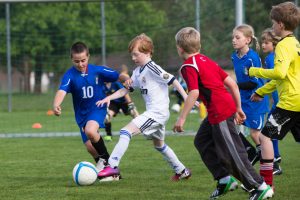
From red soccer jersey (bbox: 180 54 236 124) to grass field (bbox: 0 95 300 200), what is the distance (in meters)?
0.89

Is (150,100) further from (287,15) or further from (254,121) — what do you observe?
(287,15)

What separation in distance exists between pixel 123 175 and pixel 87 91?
44.4 inches

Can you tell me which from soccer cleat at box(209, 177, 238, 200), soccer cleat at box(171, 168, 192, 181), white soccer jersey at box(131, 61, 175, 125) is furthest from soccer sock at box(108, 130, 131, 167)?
soccer cleat at box(209, 177, 238, 200)

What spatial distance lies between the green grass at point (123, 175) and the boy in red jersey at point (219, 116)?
403 millimetres

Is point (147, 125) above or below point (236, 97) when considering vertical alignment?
below

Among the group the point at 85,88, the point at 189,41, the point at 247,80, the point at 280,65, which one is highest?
the point at 189,41

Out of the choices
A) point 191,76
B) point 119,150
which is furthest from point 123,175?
point 191,76

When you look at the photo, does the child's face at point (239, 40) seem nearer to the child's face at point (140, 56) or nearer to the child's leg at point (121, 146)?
the child's face at point (140, 56)

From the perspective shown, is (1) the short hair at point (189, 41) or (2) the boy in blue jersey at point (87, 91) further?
(2) the boy in blue jersey at point (87, 91)

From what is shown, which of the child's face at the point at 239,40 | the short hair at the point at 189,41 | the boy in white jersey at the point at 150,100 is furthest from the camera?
the child's face at the point at 239,40

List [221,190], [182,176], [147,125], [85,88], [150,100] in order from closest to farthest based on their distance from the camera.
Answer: [221,190] < [147,125] < [150,100] < [182,176] < [85,88]

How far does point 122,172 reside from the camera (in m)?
8.70

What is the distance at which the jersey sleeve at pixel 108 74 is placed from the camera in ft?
27.6

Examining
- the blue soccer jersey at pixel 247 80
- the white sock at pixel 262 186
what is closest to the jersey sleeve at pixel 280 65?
the white sock at pixel 262 186
